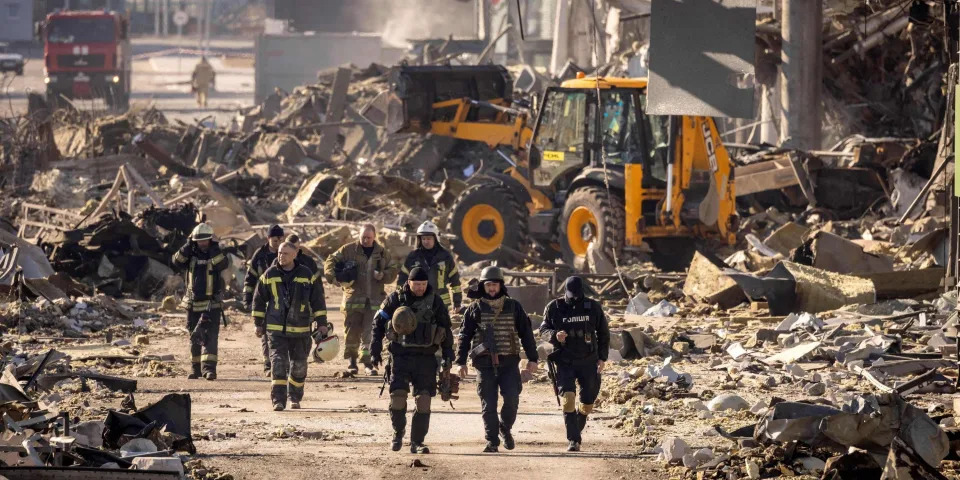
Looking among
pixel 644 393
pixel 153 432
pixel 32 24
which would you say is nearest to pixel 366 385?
pixel 644 393

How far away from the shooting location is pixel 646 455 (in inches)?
430

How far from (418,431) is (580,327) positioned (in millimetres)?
1362

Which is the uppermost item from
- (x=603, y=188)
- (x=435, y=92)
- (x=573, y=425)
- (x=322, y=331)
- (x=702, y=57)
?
(x=702, y=57)

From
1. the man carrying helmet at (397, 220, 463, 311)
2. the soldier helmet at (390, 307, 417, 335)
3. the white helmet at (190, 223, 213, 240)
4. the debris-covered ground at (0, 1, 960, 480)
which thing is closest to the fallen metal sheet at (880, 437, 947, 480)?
the debris-covered ground at (0, 1, 960, 480)

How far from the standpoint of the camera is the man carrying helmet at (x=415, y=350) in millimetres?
→ 10844

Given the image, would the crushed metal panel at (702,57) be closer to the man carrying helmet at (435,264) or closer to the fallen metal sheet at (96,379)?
the man carrying helmet at (435,264)

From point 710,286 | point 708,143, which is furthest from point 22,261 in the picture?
point 708,143

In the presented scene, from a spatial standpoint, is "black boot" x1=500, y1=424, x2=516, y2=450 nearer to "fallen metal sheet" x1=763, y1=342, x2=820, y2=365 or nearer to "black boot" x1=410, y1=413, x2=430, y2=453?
"black boot" x1=410, y1=413, x2=430, y2=453

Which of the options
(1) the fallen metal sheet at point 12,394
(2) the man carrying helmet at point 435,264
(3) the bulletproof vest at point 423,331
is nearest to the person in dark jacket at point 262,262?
(2) the man carrying helmet at point 435,264

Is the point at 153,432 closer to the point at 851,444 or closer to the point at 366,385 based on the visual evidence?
the point at 366,385

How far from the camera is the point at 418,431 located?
10914 mm

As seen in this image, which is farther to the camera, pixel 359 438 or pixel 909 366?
pixel 909 366

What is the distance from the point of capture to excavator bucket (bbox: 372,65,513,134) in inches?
938

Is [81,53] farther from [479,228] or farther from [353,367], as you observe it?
[353,367]
